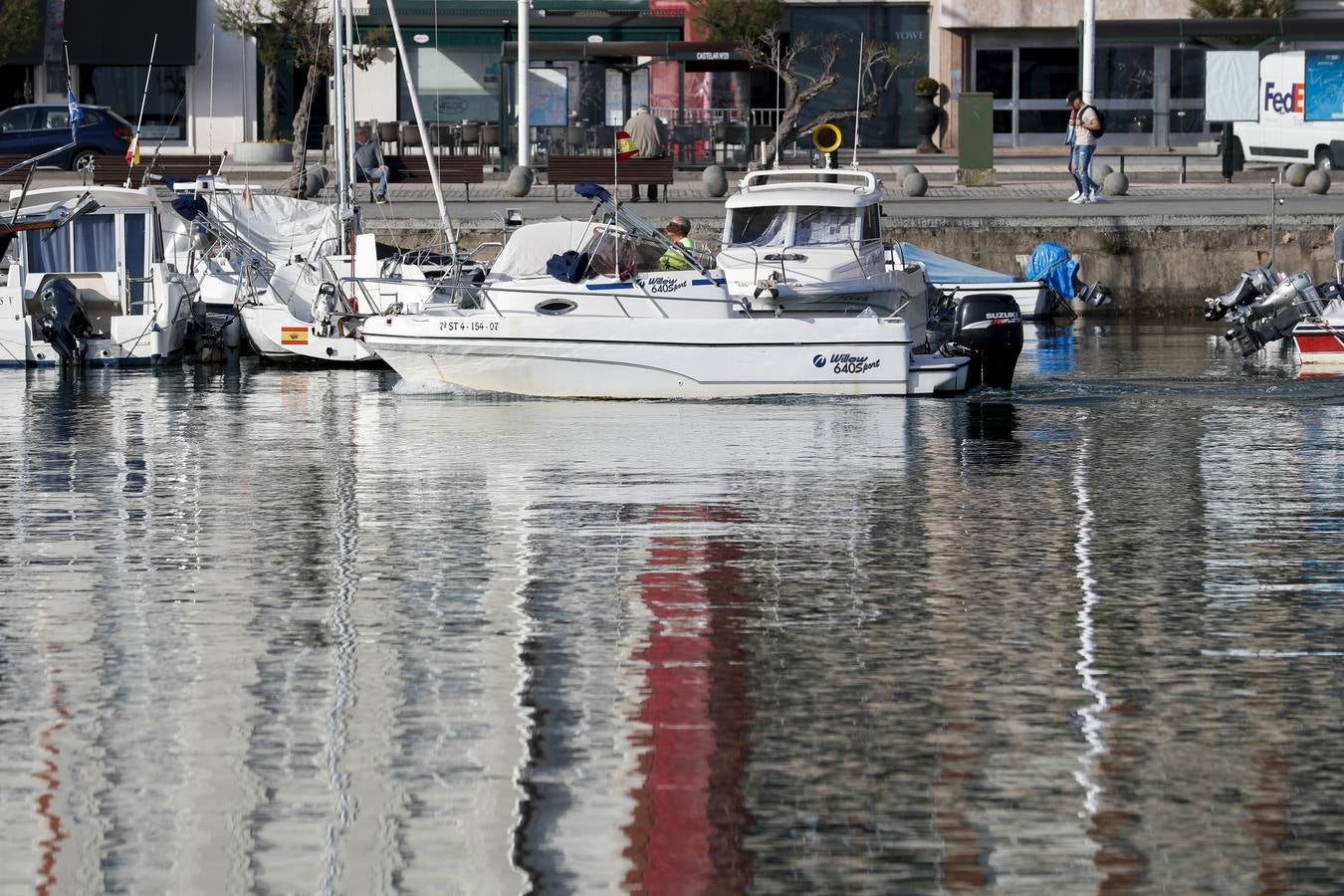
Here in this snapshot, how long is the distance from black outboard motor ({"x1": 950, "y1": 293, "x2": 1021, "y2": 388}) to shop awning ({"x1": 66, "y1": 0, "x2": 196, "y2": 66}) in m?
27.7

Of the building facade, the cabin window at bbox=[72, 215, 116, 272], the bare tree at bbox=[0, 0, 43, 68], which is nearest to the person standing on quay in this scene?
the building facade

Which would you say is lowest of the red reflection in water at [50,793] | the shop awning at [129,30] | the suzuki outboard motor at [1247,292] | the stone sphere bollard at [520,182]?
the red reflection in water at [50,793]

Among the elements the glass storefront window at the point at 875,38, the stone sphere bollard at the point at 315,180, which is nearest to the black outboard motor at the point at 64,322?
the stone sphere bollard at the point at 315,180

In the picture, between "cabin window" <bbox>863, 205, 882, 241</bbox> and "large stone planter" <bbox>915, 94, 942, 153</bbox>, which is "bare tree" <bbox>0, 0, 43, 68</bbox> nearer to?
"large stone planter" <bbox>915, 94, 942, 153</bbox>

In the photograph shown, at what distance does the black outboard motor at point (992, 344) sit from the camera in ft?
72.8

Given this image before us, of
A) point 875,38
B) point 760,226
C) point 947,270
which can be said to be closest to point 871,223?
point 760,226

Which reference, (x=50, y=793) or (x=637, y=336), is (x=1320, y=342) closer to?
(x=637, y=336)

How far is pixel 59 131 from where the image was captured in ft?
132

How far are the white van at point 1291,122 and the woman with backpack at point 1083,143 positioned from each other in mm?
5947

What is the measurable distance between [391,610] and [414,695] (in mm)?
1888

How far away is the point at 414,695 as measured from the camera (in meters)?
10.5

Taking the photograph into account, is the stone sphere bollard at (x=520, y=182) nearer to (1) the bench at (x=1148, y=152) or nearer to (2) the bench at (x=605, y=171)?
(2) the bench at (x=605, y=171)

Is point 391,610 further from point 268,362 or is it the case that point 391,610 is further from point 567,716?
point 268,362

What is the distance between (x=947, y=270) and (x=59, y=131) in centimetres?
1783
